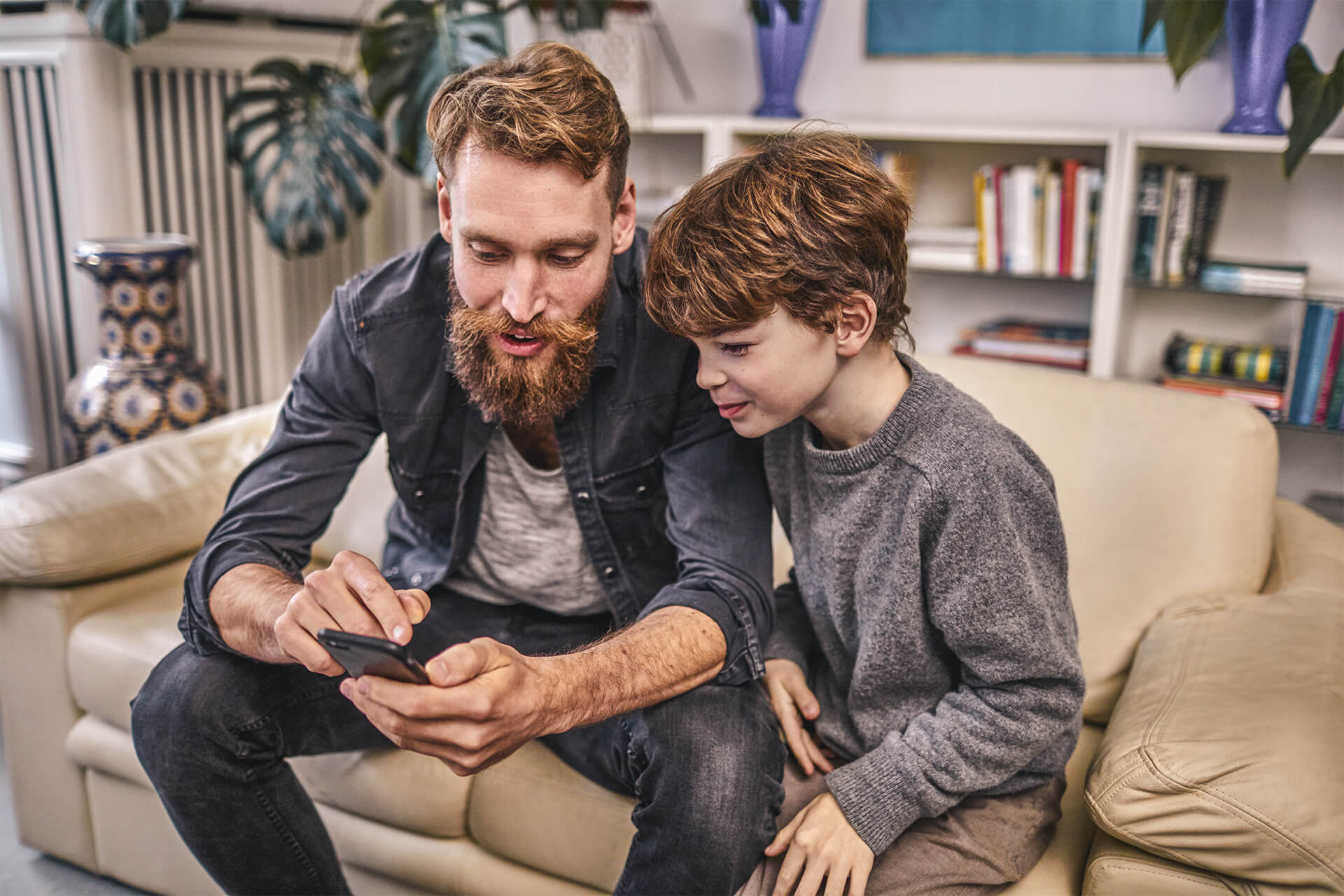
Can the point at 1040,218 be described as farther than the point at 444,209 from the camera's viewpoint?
Yes

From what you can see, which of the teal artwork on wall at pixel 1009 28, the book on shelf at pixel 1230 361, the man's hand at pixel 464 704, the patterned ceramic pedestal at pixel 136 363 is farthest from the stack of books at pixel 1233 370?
the patterned ceramic pedestal at pixel 136 363

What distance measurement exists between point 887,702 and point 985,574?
201 millimetres

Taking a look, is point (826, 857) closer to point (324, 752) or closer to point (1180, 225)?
point (324, 752)

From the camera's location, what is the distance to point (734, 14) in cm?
292

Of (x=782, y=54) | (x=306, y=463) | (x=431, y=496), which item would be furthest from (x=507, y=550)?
(x=782, y=54)

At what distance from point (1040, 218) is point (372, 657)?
206 cm

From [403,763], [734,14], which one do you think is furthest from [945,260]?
[403,763]

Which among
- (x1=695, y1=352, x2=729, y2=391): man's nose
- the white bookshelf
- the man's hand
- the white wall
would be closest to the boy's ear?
(x1=695, y1=352, x2=729, y2=391): man's nose

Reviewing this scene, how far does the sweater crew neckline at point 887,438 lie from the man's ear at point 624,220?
339mm

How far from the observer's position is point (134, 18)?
2.32 metres

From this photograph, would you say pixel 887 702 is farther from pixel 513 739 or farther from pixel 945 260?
pixel 945 260

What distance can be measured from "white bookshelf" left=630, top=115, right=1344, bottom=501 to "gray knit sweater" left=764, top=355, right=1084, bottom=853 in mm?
1413

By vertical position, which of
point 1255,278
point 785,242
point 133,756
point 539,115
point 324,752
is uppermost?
point 539,115

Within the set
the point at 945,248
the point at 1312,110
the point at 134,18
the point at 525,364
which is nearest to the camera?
the point at 525,364
